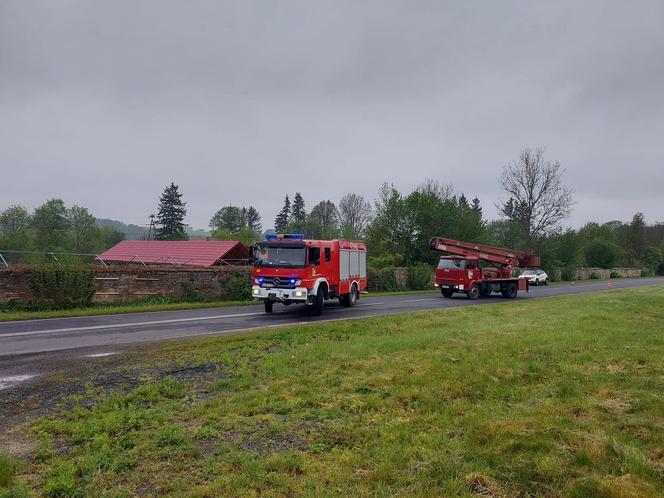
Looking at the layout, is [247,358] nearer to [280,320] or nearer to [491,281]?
[280,320]

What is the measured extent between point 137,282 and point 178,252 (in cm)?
2052

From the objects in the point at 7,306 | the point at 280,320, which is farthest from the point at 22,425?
the point at 7,306

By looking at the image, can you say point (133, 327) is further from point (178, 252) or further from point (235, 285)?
point (178, 252)

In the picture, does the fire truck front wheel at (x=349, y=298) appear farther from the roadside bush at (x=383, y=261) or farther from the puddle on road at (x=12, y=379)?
the roadside bush at (x=383, y=261)

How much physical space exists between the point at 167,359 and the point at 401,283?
28034mm

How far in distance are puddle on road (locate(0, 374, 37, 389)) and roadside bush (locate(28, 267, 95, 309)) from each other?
11.9m

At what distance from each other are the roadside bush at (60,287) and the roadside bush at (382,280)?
1843cm

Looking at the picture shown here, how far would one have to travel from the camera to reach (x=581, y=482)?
356 cm

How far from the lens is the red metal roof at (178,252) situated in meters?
38.3

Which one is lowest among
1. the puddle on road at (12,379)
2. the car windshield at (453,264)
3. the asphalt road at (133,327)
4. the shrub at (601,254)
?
the puddle on road at (12,379)

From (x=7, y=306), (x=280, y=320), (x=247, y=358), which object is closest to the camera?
(x=247, y=358)

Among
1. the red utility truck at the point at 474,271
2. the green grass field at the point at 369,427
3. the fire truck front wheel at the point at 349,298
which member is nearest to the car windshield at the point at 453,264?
the red utility truck at the point at 474,271

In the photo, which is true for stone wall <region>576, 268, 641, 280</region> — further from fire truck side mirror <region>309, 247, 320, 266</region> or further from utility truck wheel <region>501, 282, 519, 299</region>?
fire truck side mirror <region>309, 247, 320, 266</region>

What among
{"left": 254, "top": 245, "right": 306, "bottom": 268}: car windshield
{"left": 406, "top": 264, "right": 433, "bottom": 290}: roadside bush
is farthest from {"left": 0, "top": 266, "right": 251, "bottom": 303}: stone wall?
{"left": 406, "top": 264, "right": 433, "bottom": 290}: roadside bush
